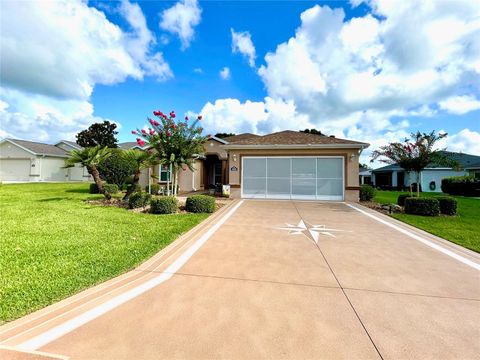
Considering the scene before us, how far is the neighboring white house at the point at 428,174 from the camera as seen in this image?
26.0m

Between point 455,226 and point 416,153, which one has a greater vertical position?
point 416,153

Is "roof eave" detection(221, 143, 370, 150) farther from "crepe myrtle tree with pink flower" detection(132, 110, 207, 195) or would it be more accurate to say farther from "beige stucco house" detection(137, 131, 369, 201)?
"crepe myrtle tree with pink flower" detection(132, 110, 207, 195)

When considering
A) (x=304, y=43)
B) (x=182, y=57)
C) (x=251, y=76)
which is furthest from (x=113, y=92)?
(x=304, y=43)

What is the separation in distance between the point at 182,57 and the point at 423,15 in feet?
40.6

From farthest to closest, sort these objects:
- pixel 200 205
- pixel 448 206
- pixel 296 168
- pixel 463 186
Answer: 1. pixel 463 186
2. pixel 296 168
3. pixel 448 206
4. pixel 200 205

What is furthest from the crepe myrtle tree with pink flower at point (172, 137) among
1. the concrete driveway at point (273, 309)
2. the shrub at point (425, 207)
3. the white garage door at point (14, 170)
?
the white garage door at point (14, 170)

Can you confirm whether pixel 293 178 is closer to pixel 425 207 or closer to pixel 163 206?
pixel 425 207

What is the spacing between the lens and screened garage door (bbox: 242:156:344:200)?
47.4ft

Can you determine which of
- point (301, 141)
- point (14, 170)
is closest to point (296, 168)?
point (301, 141)

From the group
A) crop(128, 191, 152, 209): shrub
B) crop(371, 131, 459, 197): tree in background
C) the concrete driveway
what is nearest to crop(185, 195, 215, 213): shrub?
crop(128, 191, 152, 209): shrub

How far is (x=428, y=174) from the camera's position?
27.3 meters

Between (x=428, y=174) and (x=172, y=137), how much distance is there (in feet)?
102

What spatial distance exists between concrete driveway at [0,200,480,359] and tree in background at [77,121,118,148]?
161 ft

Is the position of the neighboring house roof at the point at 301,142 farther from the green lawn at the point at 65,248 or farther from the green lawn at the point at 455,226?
the green lawn at the point at 65,248
